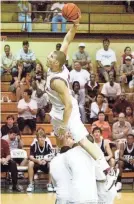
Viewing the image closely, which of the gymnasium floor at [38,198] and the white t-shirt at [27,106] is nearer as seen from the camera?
the gymnasium floor at [38,198]

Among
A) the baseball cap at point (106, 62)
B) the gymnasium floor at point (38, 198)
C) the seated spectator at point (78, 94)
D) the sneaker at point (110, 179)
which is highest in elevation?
the baseball cap at point (106, 62)

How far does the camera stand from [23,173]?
13398 mm

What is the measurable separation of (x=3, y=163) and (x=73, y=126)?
530 cm

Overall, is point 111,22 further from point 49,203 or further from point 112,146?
point 49,203

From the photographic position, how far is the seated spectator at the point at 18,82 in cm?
1652

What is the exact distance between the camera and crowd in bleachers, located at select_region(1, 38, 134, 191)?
1333 cm

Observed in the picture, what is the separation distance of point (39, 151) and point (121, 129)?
2247 mm

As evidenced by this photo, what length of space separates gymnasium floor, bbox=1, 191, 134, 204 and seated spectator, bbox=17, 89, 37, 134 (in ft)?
10.2

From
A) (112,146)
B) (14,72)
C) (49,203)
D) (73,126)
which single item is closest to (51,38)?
(14,72)

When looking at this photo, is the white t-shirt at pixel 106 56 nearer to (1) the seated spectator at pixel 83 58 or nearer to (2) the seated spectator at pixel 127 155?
(1) the seated spectator at pixel 83 58

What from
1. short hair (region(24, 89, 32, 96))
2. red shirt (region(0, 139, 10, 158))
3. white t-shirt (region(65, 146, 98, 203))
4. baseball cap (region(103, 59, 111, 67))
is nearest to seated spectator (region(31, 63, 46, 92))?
short hair (region(24, 89, 32, 96))

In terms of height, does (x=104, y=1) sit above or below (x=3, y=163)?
above

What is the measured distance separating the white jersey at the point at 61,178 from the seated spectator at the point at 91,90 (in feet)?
26.8

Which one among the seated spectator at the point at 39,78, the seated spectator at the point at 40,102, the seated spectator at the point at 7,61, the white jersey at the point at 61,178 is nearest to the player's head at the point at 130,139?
the seated spectator at the point at 40,102
